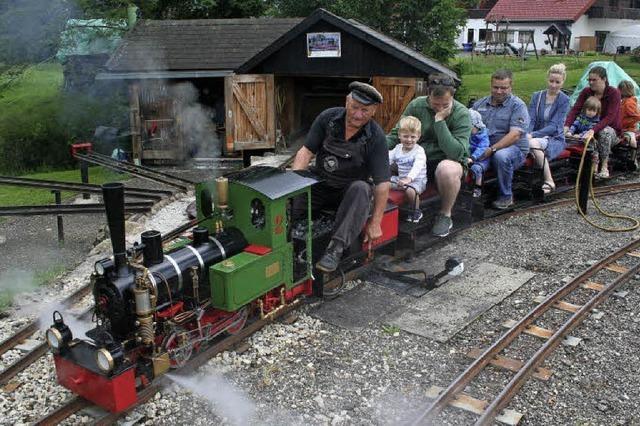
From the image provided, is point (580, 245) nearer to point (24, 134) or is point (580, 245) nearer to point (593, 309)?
point (593, 309)

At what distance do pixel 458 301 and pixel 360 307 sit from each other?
1029mm

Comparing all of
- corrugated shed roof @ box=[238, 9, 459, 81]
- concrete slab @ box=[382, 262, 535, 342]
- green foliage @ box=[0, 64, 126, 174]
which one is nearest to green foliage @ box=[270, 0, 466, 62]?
corrugated shed roof @ box=[238, 9, 459, 81]

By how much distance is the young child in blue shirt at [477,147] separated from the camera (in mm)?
8227

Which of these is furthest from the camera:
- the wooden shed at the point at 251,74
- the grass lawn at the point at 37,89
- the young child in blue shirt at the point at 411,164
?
the grass lawn at the point at 37,89

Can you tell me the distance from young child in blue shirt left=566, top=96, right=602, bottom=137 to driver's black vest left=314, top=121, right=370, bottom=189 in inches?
231

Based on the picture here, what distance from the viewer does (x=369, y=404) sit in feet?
15.2

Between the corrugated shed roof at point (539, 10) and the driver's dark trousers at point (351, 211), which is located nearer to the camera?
the driver's dark trousers at point (351, 211)

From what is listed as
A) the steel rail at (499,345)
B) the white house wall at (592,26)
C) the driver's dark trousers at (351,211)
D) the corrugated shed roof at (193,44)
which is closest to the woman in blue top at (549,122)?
the steel rail at (499,345)

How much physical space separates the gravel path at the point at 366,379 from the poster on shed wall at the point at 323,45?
8.51 meters

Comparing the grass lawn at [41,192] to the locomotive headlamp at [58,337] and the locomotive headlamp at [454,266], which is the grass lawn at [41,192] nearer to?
the locomotive headlamp at [454,266]

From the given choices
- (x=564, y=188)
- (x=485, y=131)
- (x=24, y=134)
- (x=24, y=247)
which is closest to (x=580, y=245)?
(x=485, y=131)

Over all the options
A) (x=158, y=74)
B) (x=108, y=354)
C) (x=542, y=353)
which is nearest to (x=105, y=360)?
(x=108, y=354)

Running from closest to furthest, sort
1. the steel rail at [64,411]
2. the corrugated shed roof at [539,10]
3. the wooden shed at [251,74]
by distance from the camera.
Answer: the steel rail at [64,411] → the wooden shed at [251,74] → the corrugated shed roof at [539,10]

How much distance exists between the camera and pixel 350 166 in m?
6.16
